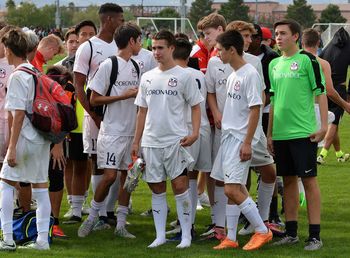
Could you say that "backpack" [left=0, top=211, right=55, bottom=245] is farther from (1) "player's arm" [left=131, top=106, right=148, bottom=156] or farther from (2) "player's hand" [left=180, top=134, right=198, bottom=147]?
(2) "player's hand" [left=180, top=134, right=198, bottom=147]

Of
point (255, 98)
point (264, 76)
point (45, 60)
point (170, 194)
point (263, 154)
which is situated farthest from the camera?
point (170, 194)

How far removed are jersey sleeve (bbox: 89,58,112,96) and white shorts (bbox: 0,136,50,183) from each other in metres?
1.11

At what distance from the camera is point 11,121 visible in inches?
310

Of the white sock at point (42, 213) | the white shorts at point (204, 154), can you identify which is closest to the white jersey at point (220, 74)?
the white shorts at point (204, 154)

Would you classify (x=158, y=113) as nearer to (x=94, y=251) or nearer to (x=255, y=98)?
(x=255, y=98)

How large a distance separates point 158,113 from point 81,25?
8.63 feet

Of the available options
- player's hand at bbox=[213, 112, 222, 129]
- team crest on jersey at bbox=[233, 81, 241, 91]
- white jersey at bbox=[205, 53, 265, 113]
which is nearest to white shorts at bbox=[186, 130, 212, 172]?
player's hand at bbox=[213, 112, 222, 129]

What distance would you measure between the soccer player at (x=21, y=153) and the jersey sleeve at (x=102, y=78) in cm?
101

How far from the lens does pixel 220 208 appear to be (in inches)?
339

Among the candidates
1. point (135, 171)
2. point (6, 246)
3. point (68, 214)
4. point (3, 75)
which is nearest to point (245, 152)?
point (135, 171)

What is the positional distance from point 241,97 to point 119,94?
1.46m

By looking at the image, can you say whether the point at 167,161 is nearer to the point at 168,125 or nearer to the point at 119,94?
the point at 168,125

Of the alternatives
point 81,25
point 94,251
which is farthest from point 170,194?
point 94,251

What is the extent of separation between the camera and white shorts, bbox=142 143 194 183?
26.6 ft
